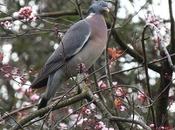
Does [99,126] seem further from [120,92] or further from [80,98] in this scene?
[120,92]

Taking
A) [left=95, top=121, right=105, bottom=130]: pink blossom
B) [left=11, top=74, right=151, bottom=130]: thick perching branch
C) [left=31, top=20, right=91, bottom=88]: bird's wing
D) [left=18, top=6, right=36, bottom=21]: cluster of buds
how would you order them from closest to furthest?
[left=11, top=74, right=151, bottom=130]: thick perching branch, [left=95, top=121, right=105, bottom=130]: pink blossom, [left=18, top=6, right=36, bottom=21]: cluster of buds, [left=31, top=20, right=91, bottom=88]: bird's wing

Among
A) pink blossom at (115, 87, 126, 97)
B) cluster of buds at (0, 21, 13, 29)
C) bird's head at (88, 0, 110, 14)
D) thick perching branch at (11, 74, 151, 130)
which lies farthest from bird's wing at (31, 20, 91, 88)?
thick perching branch at (11, 74, 151, 130)

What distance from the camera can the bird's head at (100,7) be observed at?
5383 millimetres

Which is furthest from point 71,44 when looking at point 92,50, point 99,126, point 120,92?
point 99,126

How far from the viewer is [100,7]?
17.9ft

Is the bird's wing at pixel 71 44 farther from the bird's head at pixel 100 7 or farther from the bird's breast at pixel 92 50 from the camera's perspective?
the bird's head at pixel 100 7

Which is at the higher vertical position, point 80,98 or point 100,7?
point 100,7

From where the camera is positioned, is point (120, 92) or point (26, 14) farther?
point (26, 14)

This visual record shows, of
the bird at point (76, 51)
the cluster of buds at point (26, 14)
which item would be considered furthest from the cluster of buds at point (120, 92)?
the cluster of buds at point (26, 14)

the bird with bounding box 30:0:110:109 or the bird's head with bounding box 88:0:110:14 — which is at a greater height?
the bird's head with bounding box 88:0:110:14

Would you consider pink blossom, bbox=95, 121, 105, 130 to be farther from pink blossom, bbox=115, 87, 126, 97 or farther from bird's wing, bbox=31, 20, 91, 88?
bird's wing, bbox=31, 20, 91, 88

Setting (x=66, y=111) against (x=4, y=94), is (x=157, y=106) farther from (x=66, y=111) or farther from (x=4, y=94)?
(x=4, y=94)

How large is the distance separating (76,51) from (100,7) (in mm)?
675

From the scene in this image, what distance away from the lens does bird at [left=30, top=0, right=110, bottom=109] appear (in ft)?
15.4
